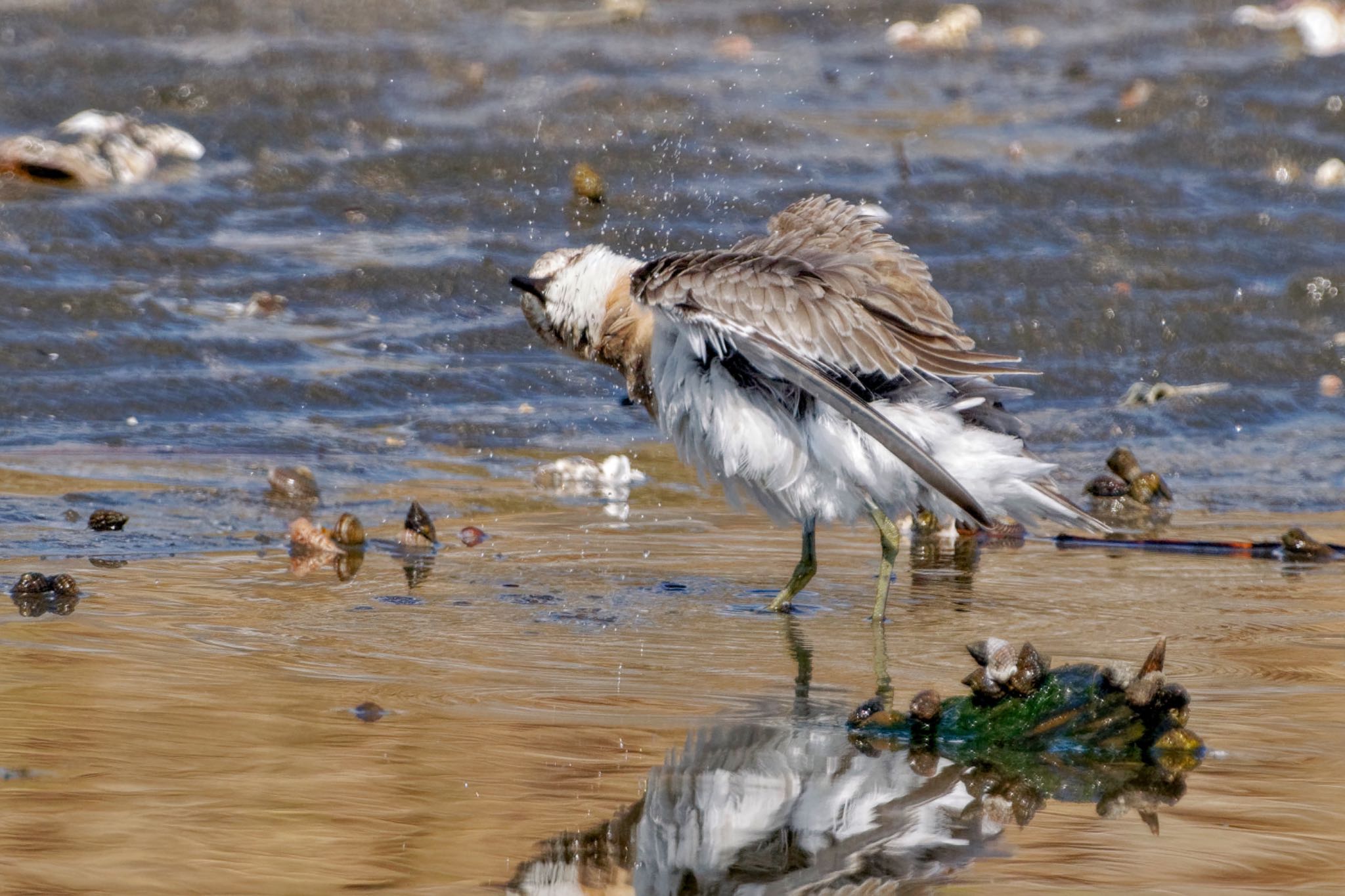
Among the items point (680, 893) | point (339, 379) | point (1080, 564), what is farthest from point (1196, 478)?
point (680, 893)

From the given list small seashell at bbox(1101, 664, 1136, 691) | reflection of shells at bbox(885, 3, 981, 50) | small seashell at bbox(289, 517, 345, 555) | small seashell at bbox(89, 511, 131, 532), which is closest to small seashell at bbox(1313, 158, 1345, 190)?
reflection of shells at bbox(885, 3, 981, 50)

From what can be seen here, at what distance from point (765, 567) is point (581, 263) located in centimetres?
113

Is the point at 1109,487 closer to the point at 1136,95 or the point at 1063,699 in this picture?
the point at 1063,699

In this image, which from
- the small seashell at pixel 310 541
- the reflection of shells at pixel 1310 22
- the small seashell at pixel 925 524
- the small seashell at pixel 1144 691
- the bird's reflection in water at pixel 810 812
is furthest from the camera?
the reflection of shells at pixel 1310 22

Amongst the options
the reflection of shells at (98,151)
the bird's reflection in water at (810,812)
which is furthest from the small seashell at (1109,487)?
the reflection of shells at (98,151)

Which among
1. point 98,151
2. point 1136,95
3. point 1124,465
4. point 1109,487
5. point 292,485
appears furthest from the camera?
point 1136,95

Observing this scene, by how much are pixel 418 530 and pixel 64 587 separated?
1.25m

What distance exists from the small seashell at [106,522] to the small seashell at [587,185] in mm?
4389

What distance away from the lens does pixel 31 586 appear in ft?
16.9

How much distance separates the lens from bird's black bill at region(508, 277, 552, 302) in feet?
19.5

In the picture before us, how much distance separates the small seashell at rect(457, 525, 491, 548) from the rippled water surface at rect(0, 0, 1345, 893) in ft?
0.47

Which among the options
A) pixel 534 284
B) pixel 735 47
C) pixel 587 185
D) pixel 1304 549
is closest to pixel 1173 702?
pixel 1304 549

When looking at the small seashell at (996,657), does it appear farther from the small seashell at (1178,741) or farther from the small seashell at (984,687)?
the small seashell at (1178,741)

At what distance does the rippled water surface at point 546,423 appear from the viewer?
3.73 m
